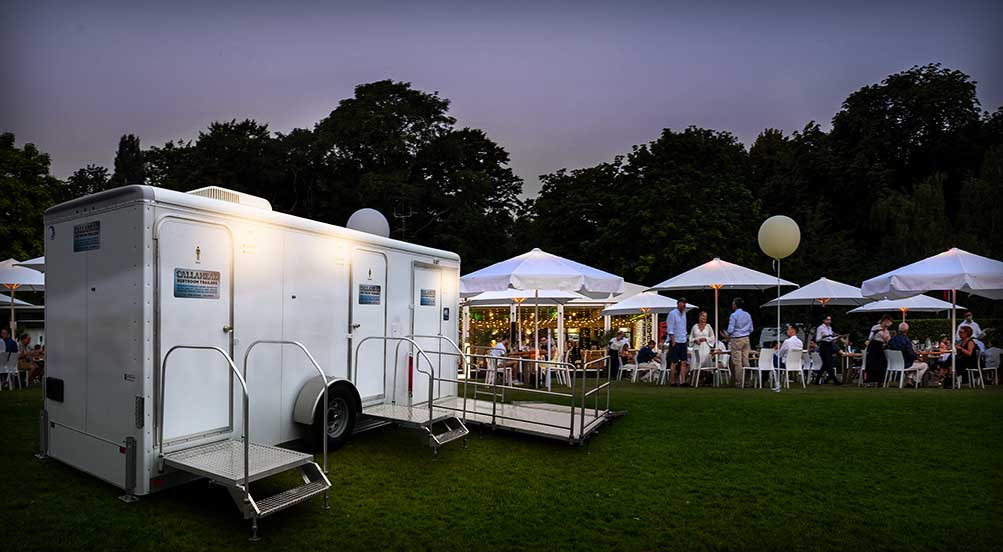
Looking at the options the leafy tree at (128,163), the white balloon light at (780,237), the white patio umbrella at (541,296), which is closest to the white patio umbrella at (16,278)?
the white patio umbrella at (541,296)

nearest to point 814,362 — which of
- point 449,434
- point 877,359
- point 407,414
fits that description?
point 877,359

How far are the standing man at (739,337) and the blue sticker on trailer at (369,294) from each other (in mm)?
7308

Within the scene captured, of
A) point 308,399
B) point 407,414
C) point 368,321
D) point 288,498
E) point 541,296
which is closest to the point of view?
point 288,498

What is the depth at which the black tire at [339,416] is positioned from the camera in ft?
20.0

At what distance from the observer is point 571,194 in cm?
2802

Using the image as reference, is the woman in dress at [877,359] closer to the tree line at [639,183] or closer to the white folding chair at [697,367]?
the white folding chair at [697,367]

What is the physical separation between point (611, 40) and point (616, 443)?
175 inches

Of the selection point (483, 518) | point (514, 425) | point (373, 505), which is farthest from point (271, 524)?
point (514, 425)

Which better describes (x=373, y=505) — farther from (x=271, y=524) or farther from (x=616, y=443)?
(x=616, y=443)

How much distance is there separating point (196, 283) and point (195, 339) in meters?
0.47

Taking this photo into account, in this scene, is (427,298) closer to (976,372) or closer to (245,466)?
(245,466)

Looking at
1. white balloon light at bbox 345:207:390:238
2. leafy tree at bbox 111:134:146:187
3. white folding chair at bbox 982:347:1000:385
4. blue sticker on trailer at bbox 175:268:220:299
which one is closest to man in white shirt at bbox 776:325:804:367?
white folding chair at bbox 982:347:1000:385

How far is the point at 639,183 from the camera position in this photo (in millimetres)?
26375

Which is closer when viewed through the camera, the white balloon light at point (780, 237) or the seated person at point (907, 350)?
the seated person at point (907, 350)
